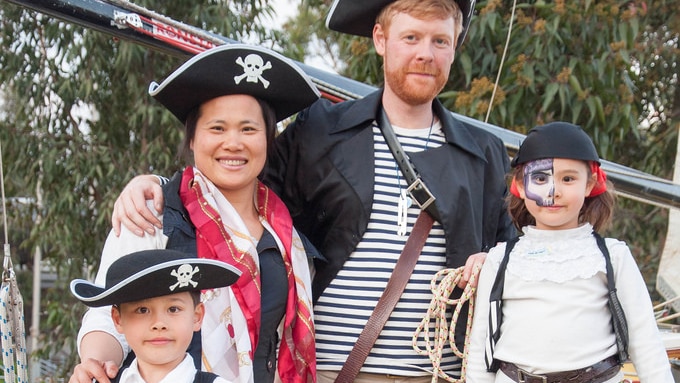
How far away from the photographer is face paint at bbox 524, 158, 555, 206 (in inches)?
104

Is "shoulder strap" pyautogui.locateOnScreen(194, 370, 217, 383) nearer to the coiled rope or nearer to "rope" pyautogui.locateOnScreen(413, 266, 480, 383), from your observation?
the coiled rope

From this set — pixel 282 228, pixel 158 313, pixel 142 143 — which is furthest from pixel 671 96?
pixel 158 313

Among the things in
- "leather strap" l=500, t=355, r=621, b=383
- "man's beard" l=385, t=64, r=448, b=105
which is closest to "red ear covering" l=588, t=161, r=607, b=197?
"leather strap" l=500, t=355, r=621, b=383

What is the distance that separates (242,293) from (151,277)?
1.40 ft

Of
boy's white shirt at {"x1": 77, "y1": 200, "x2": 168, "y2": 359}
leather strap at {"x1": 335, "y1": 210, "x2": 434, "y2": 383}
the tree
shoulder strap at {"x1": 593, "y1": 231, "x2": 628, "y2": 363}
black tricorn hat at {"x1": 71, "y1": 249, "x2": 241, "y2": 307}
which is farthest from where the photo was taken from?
the tree

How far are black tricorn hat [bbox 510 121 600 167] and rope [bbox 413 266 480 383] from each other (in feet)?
1.43

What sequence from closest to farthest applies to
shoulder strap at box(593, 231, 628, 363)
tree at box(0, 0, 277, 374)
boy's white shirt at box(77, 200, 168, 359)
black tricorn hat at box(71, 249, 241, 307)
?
1. black tricorn hat at box(71, 249, 241, 307)
2. boy's white shirt at box(77, 200, 168, 359)
3. shoulder strap at box(593, 231, 628, 363)
4. tree at box(0, 0, 277, 374)

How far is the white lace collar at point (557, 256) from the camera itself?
102 inches

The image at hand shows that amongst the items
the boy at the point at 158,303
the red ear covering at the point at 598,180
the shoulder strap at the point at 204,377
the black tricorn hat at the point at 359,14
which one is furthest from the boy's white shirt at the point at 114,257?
the red ear covering at the point at 598,180

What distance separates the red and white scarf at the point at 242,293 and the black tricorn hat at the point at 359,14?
88 cm

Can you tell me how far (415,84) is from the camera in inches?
118

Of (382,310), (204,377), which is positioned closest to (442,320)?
(382,310)

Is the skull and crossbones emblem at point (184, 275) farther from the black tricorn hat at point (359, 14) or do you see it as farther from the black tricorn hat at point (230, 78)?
the black tricorn hat at point (359, 14)

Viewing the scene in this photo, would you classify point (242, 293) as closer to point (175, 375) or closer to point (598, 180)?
point (175, 375)
